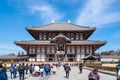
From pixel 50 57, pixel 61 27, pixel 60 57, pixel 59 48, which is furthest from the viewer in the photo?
pixel 61 27

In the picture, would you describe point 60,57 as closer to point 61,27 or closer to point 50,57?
point 50,57

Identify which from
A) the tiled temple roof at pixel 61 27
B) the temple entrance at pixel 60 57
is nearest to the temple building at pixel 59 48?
the temple entrance at pixel 60 57

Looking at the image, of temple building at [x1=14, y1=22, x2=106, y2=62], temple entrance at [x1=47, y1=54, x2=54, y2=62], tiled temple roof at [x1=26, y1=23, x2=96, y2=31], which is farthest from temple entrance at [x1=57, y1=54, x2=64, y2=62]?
tiled temple roof at [x1=26, y1=23, x2=96, y2=31]

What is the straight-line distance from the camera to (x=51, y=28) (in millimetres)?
82938

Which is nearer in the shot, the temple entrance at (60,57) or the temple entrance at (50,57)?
the temple entrance at (60,57)

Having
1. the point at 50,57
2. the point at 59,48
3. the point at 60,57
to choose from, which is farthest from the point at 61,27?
the point at 50,57

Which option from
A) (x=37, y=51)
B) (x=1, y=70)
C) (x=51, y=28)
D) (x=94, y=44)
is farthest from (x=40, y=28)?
(x=1, y=70)

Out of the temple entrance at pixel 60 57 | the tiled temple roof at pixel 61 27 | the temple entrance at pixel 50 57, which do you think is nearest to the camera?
the temple entrance at pixel 60 57

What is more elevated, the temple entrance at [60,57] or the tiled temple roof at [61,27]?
the tiled temple roof at [61,27]

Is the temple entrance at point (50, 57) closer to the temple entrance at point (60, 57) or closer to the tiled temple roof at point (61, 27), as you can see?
the temple entrance at point (60, 57)

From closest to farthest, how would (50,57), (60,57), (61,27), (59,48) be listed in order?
(50,57) → (60,57) → (59,48) → (61,27)

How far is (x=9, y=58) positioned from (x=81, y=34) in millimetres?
22755

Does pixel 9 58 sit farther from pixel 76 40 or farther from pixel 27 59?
pixel 76 40

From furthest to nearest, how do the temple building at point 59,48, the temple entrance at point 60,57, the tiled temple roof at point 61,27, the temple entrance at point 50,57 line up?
the tiled temple roof at point 61,27 → the temple entrance at point 50,57 → the temple entrance at point 60,57 → the temple building at point 59,48
